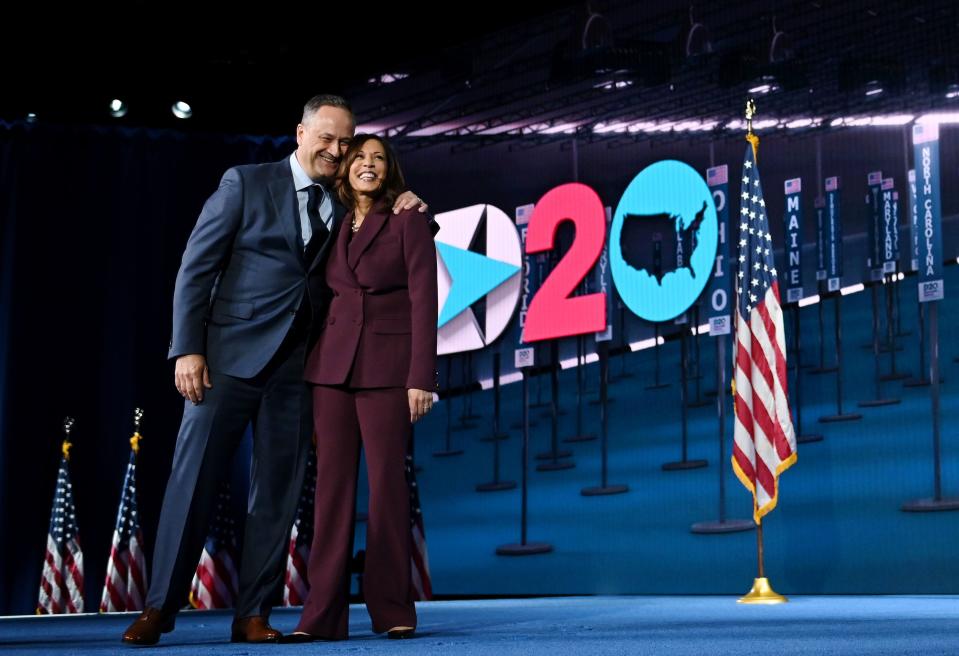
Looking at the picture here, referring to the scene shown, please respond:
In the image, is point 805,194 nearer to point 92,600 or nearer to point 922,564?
point 922,564

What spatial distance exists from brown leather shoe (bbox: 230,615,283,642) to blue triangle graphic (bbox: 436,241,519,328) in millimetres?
3307

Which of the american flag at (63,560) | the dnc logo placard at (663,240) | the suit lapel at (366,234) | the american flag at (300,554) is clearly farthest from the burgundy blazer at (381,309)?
the american flag at (63,560)

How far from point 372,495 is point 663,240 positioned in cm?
295

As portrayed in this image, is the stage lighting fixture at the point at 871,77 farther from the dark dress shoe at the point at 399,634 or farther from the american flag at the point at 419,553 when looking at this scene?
the dark dress shoe at the point at 399,634

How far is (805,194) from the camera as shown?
15.7 feet

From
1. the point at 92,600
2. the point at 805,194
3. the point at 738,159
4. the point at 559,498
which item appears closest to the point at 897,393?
the point at 805,194

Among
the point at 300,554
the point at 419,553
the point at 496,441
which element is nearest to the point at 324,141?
the point at 496,441

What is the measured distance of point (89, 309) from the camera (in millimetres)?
6664

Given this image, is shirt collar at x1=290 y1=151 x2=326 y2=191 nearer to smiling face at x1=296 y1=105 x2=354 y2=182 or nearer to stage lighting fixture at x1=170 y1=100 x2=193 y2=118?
smiling face at x1=296 y1=105 x2=354 y2=182

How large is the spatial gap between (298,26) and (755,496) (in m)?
3.41

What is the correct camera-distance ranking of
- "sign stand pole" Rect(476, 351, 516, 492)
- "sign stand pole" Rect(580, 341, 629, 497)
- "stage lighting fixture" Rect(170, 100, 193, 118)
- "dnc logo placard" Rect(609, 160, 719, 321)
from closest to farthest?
"dnc logo placard" Rect(609, 160, 719, 321)
"sign stand pole" Rect(580, 341, 629, 497)
"sign stand pole" Rect(476, 351, 516, 492)
"stage lighting fixture" Rect(170, 100, 193, 118)

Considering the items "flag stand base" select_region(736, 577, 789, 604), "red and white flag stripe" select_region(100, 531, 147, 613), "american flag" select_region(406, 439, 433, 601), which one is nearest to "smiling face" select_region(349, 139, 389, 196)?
"flag stand base" select_region(736, 577, 789, 604)

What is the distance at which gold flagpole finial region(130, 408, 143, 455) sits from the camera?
20.6ft

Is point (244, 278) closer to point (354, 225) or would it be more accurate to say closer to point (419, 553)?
point (354, 225)
